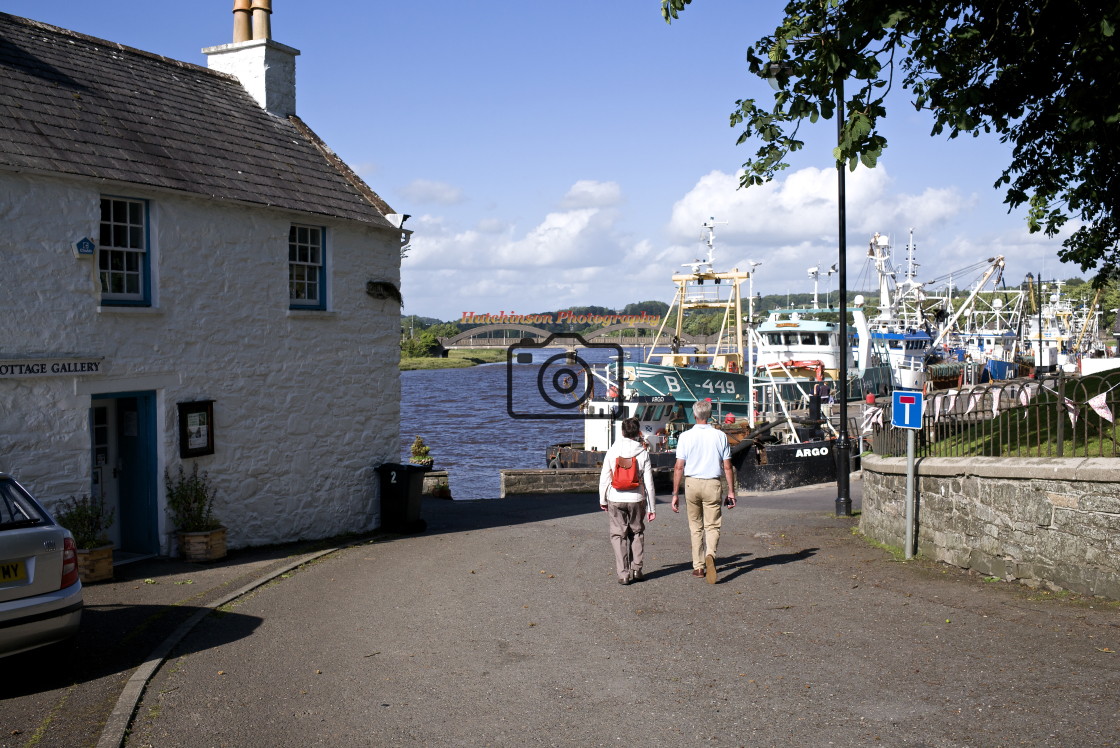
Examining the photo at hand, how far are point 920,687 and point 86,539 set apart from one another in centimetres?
892

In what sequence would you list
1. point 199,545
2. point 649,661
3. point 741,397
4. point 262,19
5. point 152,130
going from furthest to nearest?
point 741,397, point 262,19, point 152,130, point 199,545, point 649,661

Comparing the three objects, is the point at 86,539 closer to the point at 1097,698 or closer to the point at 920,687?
the point at 920,687

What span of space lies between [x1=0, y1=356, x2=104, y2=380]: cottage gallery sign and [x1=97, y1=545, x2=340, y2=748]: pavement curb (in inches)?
129

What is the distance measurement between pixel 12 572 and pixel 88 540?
4386mm

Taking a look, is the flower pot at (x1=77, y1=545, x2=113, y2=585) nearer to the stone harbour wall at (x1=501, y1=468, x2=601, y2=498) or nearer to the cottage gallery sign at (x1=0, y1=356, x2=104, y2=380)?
the cottage gallery sign at (x1=0, y1=356, x2=104, y2=380)

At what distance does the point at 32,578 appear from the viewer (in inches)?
284

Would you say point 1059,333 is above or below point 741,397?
above

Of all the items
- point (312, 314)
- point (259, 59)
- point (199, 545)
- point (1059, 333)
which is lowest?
point (199, 545)

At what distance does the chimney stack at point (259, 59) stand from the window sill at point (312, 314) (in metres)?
4.24

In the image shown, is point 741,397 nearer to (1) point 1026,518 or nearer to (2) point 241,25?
(2) point 241,25

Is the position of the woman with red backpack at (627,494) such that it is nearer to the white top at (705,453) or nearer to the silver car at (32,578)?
the white top at (705,453)

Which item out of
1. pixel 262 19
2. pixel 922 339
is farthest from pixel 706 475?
pixel 922 339

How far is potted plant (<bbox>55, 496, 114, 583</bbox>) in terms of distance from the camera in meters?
11.1

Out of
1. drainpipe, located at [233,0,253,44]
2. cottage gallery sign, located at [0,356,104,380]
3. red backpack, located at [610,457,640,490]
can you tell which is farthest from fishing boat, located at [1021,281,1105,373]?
cottage gallery sign, located at [0,356,104,380]
